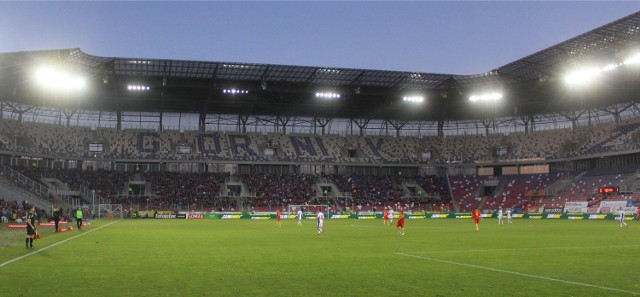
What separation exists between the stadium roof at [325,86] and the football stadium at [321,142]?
0.34 metres

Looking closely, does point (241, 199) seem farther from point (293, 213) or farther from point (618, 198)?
point (618, 198)

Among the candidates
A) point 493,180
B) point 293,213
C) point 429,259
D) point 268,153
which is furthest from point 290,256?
point 493,180

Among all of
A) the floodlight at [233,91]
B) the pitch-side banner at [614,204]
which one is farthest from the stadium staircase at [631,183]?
the floodlight at [233,91]

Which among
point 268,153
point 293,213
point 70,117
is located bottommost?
point 293,213

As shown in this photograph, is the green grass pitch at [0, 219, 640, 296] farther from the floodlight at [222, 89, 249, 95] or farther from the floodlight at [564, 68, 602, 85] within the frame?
the floodlight at [222, 89, 249, 95]

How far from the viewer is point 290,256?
20000 mm

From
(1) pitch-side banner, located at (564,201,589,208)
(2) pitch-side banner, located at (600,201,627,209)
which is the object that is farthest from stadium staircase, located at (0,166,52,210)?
(2) pitch-side banner, located at (600,201,627,209)

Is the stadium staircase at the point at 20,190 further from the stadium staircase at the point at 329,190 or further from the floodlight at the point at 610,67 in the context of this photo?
the floodlight at the point at 610,67

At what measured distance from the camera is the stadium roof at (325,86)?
6362 centimetres

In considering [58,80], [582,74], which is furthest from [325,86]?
[58,80]

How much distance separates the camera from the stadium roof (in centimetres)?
6362

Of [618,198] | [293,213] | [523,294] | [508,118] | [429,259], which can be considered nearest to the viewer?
[523,294]

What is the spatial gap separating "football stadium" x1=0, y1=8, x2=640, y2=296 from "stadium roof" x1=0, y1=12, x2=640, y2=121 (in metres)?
0.34

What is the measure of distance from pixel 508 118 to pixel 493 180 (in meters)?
13.2
